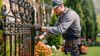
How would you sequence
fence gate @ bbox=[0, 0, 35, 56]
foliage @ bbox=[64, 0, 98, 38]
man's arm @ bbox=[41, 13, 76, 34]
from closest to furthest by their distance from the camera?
fence gate @ bbox=[0, 0, 35, 56] < man's arm @ bbox=[41, 13, 76, 34] < foliage @ bbox=[64, 0, 98, 38]

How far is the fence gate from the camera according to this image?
427 cm

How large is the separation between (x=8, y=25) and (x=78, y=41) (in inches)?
115

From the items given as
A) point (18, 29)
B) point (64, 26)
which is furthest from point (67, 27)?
point (18, 29)

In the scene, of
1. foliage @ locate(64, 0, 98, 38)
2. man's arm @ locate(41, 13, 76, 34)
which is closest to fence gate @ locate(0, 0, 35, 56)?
man's arm @ locate(41, 13, 76, 34)

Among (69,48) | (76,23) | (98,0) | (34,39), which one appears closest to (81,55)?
(69,48)

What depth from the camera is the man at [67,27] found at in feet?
20.2

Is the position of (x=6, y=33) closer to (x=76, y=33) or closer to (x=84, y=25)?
(x=76, y=33)

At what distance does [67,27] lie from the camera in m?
6.27

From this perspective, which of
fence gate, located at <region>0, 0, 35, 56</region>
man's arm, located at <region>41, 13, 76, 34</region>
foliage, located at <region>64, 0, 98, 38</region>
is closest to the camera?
fence gate, located at <region>0, 0, 35, 56</region>

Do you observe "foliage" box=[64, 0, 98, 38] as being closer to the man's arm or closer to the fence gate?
A: the man's arm

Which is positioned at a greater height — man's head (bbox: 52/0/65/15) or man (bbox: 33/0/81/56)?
man's head (bbox: 52/0/65/15)

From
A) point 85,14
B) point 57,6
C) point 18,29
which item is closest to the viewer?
point 18,29

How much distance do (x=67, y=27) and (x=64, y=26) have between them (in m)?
0.06

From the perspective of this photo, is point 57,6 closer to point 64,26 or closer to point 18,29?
point 64,26
